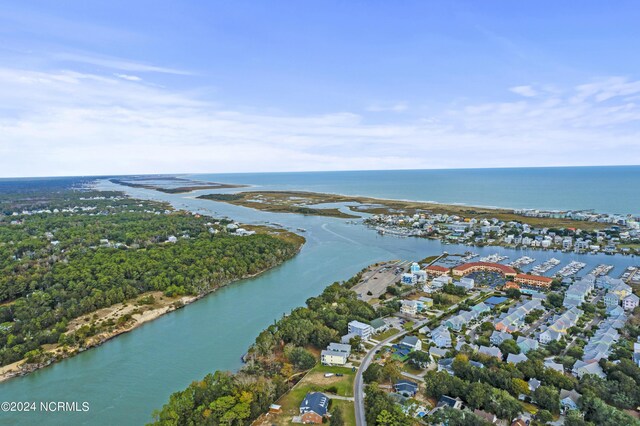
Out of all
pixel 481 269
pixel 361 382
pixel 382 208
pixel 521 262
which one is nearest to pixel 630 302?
pixel 481 269

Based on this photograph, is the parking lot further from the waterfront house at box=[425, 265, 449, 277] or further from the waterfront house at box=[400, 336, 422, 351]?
the waterfront house at box=[400, 336, 422, 351]

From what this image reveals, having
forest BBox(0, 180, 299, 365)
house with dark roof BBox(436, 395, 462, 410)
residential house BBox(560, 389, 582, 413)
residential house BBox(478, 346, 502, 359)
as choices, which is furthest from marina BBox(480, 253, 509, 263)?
house with dark roof BBox(436, 395, 462, 410)

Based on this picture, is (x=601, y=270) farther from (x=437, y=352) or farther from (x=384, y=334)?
(x=384, y=334)

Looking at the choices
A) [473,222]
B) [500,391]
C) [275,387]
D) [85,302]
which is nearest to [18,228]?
[85,302]

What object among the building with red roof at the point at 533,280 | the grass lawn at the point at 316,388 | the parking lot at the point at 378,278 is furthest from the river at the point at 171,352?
the building with red roof at the point at 533,280

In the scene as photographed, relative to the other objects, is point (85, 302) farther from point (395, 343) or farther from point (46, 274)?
point (395, 343)
